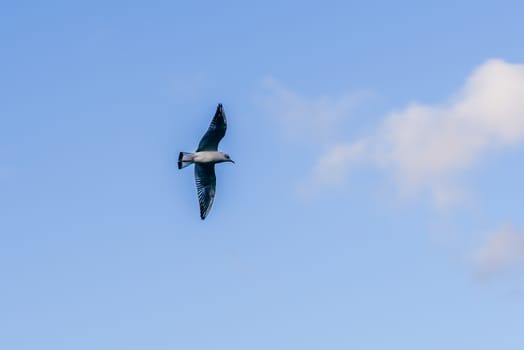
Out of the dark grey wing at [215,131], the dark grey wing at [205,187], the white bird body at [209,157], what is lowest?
the dark grey wing at [205,187]

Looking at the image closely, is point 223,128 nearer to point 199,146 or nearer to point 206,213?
point 199,146

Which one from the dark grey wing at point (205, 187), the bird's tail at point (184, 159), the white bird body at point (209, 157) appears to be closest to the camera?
the bird's tail at point (184, 159)

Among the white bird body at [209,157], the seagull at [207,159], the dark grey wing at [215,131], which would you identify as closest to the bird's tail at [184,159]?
the seagull at [207,159]

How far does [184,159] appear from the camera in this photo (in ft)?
286

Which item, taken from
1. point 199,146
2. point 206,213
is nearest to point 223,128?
point 199,146

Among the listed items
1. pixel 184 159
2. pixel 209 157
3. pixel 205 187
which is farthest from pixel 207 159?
pixel 205 187

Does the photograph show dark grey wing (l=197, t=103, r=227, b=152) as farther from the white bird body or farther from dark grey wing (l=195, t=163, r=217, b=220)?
dark grey wing (l=195, t=163, r=217, b=220)

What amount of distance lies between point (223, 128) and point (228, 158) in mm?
3675

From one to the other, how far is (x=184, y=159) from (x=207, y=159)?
7.94 feet

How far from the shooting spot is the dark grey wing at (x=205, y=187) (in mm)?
91000

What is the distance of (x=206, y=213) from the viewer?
9144 cm

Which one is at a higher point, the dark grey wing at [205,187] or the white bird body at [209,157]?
the white bird body at [209,157]

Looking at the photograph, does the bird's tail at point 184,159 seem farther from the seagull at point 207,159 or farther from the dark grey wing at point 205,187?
the dark grey wing at point 205,187

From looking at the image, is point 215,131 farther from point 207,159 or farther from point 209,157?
point 207,159
